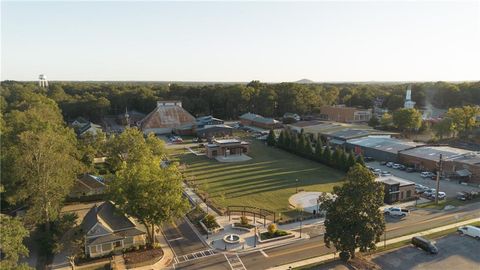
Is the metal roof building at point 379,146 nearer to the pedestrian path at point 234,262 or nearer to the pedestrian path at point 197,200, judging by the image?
the pedestrian path at point 197,200

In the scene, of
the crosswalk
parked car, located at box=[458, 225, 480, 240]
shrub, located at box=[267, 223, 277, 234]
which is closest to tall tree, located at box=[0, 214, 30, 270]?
the crosswalk

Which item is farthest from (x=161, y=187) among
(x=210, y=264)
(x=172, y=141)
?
(x=172, y=141)

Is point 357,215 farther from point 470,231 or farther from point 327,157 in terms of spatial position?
point 327,157

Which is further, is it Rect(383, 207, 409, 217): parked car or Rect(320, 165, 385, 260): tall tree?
Rect(383, 207, 409, 217): parked car

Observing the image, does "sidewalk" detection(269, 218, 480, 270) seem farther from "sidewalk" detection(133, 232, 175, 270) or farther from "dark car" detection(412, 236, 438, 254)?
"sidewalk" detection(133, 232, 175, 270)

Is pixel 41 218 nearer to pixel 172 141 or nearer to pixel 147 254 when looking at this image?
pixel 147 254

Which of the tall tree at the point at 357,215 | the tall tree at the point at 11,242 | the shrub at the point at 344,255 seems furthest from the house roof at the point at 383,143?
the tall tree at the point at 11,242
